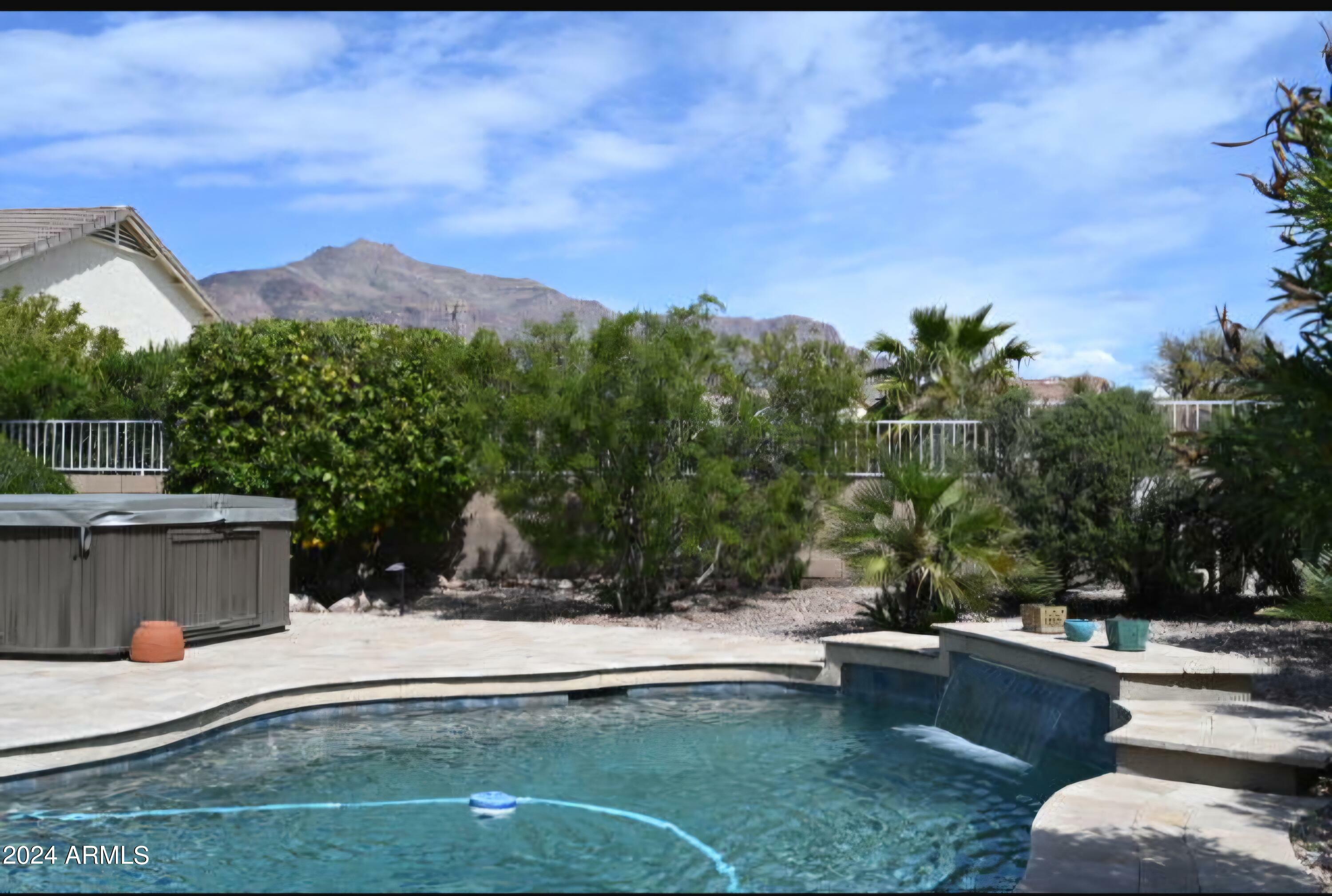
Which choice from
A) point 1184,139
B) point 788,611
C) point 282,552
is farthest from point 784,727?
point 1184,139

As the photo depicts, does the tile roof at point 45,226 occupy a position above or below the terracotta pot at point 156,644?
above

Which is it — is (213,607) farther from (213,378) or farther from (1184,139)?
(1184,139)

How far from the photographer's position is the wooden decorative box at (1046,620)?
31.1ft

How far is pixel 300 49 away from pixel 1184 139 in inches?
339

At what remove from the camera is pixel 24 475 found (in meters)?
15.4

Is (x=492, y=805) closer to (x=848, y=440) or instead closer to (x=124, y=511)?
(x=124, y=511)

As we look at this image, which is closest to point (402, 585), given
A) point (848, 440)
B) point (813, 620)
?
point (813, 620)

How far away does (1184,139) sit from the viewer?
11.6 meters

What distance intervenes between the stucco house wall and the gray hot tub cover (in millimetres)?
16894

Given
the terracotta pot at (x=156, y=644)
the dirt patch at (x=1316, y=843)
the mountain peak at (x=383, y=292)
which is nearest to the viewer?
the dirt patch at (x=1316, y=843)

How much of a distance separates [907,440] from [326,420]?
25.9 feet

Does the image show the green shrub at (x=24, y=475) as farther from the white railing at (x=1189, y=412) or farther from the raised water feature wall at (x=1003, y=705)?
the white railing at (x=1189, y=412)

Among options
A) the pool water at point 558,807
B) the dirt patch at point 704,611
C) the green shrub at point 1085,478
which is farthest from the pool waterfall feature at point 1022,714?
the green shrub at point 1085,478

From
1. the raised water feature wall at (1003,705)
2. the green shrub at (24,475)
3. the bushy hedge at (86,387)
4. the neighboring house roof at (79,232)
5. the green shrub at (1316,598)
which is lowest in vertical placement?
the raised water feature wall at (1003,705)
